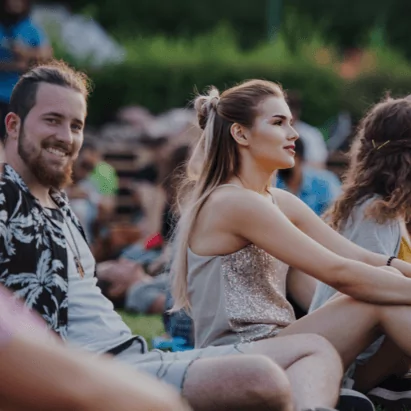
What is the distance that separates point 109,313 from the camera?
13.8 ft

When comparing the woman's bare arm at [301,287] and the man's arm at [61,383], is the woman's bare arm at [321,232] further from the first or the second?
the man's arm at [61,383]

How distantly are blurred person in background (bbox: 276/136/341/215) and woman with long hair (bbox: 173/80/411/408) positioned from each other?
3.85 metres

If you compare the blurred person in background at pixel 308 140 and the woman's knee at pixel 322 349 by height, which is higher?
the woman's knee at pixel 322 349

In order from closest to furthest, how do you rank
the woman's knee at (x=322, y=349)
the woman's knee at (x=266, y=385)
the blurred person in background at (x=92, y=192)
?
the woman's knee at (x=266, y=385) < the woman's knee at (x=322, y=349) < the blurred person in background at (x=92, y=192)

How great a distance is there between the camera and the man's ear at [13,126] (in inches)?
170

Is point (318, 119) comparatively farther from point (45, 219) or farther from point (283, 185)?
point (45, 219)

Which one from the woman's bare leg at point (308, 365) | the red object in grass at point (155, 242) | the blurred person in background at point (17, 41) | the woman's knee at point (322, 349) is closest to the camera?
the woman's bare leg at point (308, 365)

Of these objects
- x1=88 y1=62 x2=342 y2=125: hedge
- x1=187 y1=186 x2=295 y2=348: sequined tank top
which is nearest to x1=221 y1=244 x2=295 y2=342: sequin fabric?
x1=187 y1=186 x2=295 y2=348: sequined tank top

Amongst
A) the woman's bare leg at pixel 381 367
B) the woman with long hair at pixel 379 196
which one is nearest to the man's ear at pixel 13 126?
the woman with long hair at pixel 379 196

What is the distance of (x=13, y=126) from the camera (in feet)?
14.2

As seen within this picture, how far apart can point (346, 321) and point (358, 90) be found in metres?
14.6

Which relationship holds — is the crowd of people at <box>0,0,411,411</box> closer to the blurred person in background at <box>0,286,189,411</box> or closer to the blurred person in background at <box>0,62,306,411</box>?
the blurred person in background at <box>0,62,306,411</box>

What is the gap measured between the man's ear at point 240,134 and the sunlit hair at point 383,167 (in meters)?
0.72

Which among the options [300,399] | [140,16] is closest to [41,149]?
[300,399]
